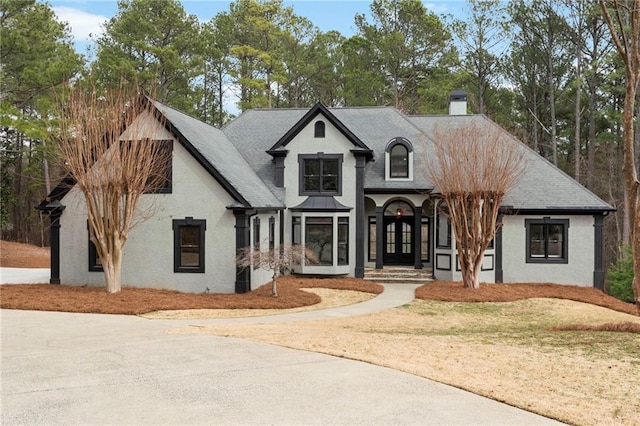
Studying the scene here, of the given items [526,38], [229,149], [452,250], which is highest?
[526,38]

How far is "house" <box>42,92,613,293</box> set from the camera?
61.6ft

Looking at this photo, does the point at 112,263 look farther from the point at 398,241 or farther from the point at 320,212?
the point at 398,241

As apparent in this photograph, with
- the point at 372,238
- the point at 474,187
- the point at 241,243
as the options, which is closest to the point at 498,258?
the point at 474,187

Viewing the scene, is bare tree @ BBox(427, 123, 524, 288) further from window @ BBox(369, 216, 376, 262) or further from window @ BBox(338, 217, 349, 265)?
window @ BBox(369, 216, 376, 262)

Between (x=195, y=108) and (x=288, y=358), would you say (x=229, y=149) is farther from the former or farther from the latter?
(x=195, y=108)

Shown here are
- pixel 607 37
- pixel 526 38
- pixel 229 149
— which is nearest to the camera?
pixel 229 149

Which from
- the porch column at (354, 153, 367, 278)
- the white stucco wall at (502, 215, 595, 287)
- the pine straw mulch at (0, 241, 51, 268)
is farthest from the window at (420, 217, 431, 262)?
the pine straw mulch at (0, 241, 51, 268)

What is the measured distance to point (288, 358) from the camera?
9211mm

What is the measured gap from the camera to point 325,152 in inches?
940

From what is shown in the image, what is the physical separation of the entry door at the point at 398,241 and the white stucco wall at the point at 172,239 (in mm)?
9695

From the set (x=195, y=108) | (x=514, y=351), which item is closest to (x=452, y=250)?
(x=514, y=351)

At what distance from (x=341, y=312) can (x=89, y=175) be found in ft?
28.3

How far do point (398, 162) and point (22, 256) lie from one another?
23.1 metres

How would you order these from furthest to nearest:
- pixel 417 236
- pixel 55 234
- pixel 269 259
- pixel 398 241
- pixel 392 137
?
pixel 392 137 < pixel 398 241 < pixel 417 236 < pixel 55 234 < pixel 269 259
